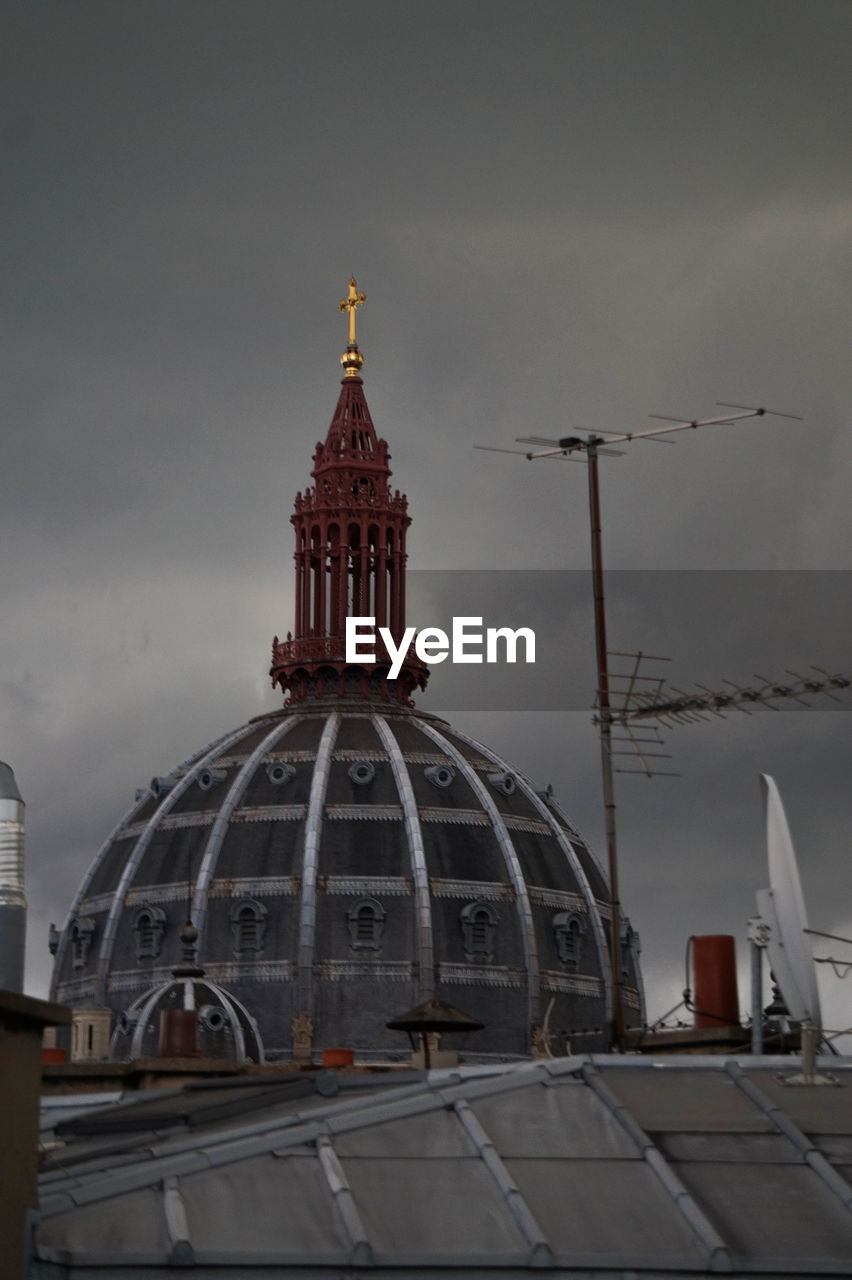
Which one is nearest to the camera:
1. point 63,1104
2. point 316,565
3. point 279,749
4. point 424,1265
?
point 424,1265

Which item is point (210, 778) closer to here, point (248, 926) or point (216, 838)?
point (216, 838)

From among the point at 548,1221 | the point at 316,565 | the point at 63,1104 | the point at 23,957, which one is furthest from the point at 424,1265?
the point at 316,565

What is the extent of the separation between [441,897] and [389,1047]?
9256mm

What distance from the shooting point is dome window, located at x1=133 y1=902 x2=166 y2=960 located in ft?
495

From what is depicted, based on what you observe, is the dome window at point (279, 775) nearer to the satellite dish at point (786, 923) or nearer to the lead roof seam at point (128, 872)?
the lead roof seam at point (128, 872)

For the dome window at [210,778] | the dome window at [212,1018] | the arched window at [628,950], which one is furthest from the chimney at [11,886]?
the arched window at [628,950]

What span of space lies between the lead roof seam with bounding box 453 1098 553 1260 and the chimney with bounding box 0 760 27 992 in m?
19.1

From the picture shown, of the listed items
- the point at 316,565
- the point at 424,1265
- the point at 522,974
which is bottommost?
the point at 424,1265

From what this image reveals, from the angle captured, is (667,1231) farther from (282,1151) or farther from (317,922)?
(317,922)

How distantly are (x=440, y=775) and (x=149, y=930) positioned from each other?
17307 millimetres

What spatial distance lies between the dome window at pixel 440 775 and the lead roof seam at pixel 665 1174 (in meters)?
113

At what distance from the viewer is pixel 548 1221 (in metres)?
34.5

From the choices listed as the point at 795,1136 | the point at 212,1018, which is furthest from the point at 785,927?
the point at 212,1018

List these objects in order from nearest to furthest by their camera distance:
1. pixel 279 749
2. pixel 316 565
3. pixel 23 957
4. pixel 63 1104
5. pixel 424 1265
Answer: pixel 424 1265 → pixel 63 1104 → pixel 23 957 → pixel 279 749 → pixel 316 565
